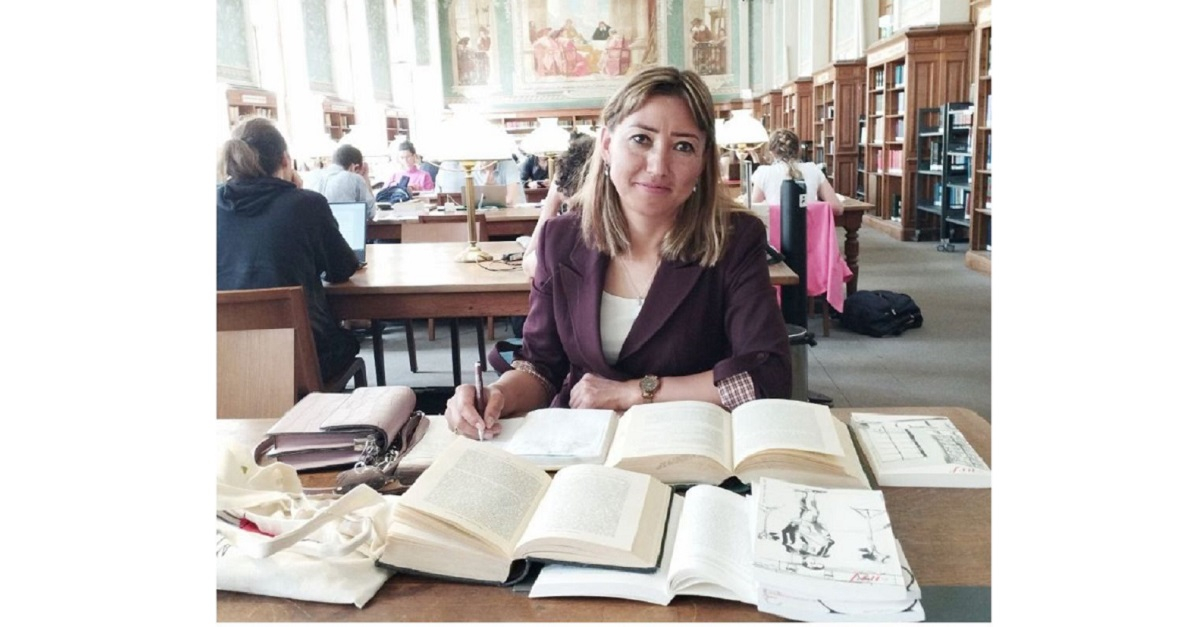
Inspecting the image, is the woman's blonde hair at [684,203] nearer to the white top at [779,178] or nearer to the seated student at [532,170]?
the white top at [779,178]

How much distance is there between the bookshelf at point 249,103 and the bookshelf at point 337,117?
1.91 m

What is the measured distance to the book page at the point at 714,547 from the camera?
2.80 feet

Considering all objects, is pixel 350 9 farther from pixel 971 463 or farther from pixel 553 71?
pixel 971 463

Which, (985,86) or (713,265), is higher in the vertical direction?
(985,86)

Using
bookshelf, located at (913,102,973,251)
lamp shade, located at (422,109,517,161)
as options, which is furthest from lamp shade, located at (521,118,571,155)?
bookshelf, located at (913,102,973,251)

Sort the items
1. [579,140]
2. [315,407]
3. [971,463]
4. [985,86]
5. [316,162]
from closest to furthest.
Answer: [971,463]
[315,407]
[579,140]
[985,86]
[316,162]

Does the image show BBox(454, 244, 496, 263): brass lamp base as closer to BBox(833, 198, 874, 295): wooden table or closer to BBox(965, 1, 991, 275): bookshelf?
BBox(833, 198, 874, 295): wooden table

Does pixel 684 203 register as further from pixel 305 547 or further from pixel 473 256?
pixel 473 256

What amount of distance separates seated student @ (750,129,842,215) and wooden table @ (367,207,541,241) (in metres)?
1.49

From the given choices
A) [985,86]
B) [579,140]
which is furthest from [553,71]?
[579,140]

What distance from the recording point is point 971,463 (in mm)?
1159

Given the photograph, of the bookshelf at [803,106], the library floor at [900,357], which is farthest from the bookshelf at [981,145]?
the bookshelf at [803,106]

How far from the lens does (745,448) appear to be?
3.67ft
